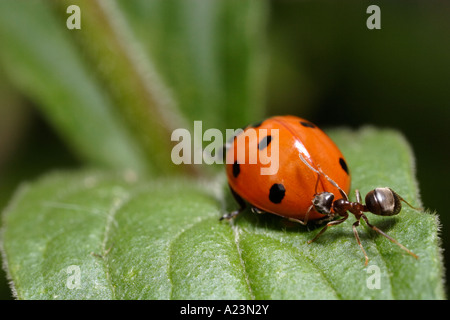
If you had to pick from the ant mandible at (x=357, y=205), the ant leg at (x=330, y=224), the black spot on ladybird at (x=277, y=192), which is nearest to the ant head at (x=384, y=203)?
the ant mandible at (x=357, y=205)

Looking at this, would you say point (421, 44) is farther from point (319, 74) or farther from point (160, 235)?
point (160, 235)

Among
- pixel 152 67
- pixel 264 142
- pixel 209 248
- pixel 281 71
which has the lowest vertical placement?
pixel 209 248

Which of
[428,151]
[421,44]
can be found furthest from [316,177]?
[421,44]

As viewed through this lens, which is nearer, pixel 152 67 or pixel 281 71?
pixel 152 67

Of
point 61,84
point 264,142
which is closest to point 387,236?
point 264,142

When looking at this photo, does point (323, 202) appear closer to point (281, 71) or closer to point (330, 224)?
point (330, 224)

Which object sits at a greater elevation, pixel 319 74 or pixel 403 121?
pixel 319 74

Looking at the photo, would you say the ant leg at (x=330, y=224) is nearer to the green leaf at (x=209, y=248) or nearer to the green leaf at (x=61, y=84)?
the green leaf at (x=209, y=248)

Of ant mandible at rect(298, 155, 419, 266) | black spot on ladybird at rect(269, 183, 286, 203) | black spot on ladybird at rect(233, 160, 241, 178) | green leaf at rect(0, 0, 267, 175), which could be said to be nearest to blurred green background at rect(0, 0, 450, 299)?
green leaf at rect(0, 0, 267, 175)
